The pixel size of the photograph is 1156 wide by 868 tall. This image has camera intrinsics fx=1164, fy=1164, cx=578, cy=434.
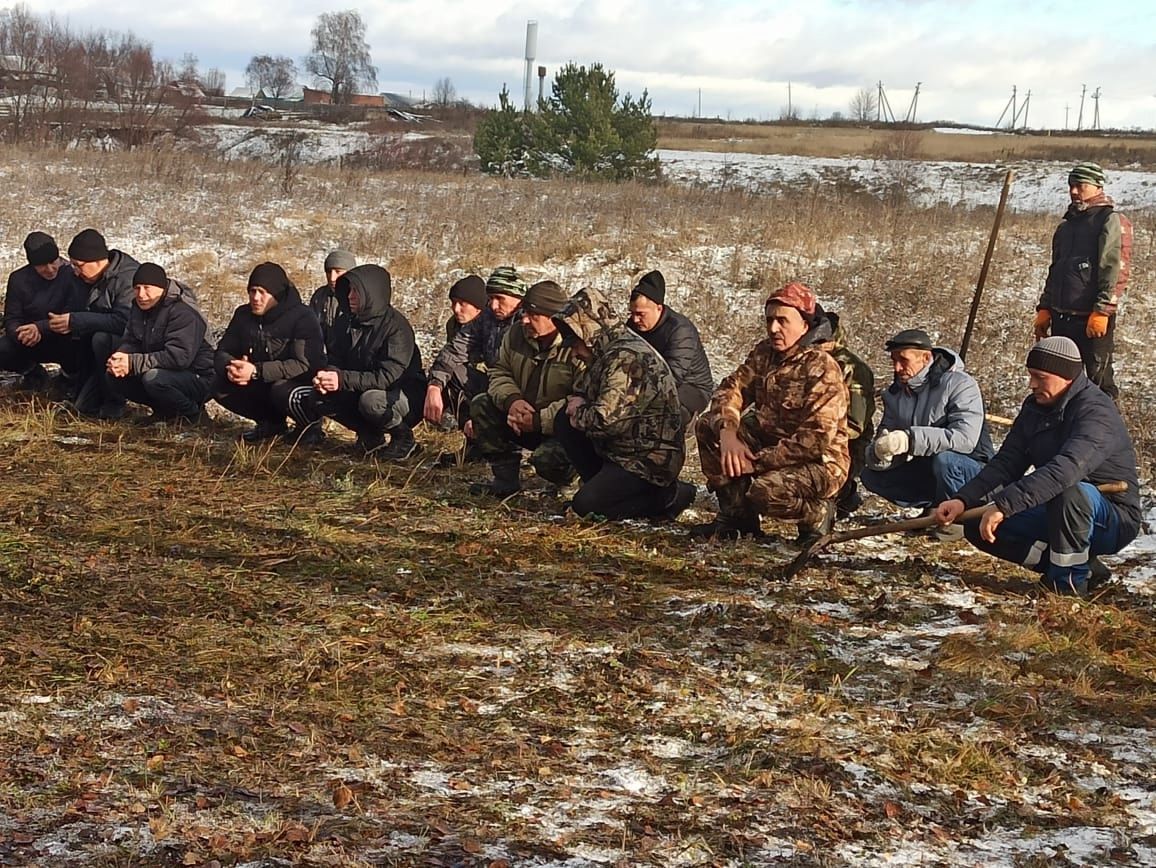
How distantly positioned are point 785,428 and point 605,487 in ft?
3.37

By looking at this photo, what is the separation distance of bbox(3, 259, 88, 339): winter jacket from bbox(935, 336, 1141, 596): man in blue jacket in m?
6.64

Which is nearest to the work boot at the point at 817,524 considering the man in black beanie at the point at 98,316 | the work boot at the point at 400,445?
the work boot at the point at 400,445

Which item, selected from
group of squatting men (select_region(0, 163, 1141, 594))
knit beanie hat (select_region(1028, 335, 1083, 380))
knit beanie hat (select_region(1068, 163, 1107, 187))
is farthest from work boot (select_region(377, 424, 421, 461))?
knit beanie hat (select_region(1068, 163, 1107, 187))

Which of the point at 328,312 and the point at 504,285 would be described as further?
the point at 328,312

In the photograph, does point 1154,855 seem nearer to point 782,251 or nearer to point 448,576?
point 448,576

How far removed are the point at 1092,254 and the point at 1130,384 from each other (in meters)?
3.46

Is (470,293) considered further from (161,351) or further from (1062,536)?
(1062,536)

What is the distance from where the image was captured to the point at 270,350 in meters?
7.75

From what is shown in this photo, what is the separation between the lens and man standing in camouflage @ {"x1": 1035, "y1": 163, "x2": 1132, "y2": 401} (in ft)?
25.9

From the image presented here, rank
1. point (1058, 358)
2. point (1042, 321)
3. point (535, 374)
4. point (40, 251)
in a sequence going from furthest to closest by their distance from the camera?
point (40, 251)
point (1042, 321)
point (535, 374)
point (1058, 358)

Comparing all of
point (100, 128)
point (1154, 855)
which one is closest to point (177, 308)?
point (1154, 855)

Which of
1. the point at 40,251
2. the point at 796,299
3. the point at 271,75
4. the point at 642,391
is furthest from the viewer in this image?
the point at 271,75

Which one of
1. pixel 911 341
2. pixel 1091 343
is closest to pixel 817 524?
pixel 911 341

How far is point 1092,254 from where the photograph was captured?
7984 mm
